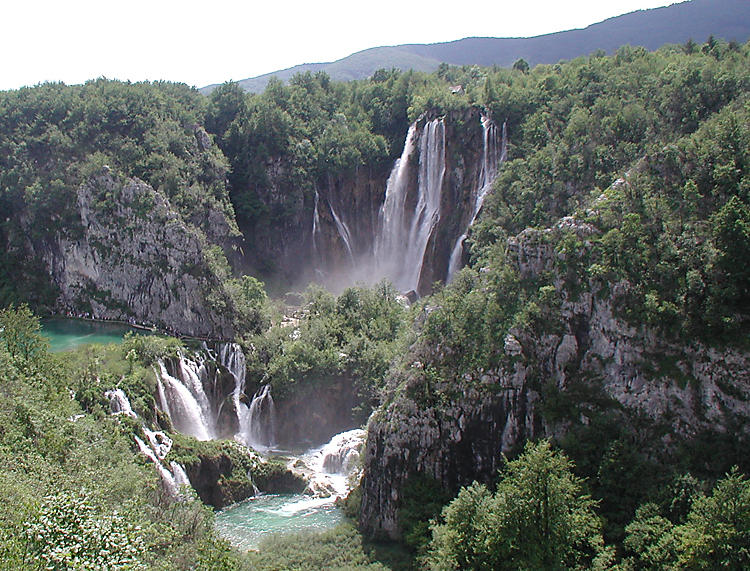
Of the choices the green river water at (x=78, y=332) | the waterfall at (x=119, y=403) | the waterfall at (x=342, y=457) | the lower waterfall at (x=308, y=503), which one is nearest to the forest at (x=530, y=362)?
the waterfall at (x=119, y=403)

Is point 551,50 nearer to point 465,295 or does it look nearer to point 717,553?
point 465,295

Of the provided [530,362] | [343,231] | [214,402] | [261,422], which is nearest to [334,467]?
[261,422]

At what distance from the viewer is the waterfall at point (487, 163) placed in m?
53.9

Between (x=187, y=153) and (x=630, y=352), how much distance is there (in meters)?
43.6

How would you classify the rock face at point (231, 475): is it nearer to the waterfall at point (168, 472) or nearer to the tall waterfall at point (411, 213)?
the waterfall at point (168, 472)

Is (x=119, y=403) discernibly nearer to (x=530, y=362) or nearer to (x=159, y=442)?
(x=159, y=442)

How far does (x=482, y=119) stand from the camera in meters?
56.7

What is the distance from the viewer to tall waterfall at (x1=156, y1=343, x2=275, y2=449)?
39219mm

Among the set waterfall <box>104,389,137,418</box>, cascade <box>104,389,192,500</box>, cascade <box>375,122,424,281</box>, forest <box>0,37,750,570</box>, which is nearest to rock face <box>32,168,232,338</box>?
forest <box>0,37,750,570</box>

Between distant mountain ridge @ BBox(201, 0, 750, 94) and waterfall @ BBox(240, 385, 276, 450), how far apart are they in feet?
203

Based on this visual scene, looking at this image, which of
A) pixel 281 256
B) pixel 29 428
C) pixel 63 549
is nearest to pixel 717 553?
pixel 63 549

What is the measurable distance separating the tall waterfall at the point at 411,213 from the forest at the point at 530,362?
7.03 m

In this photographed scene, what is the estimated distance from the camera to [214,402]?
137 ft

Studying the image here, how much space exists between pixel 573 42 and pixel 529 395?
10766 cm
